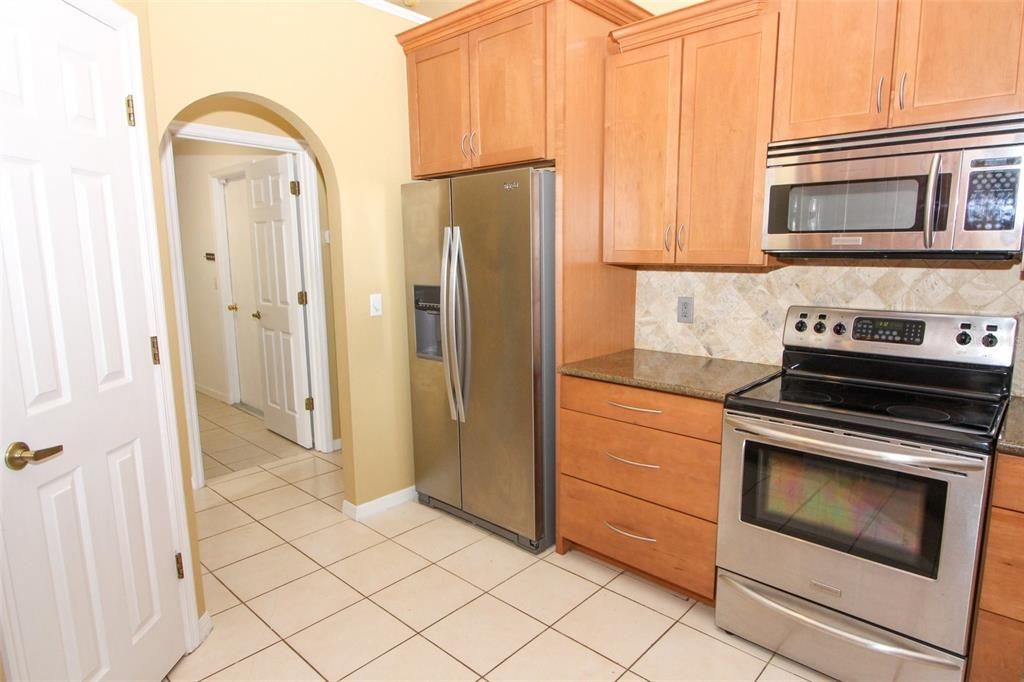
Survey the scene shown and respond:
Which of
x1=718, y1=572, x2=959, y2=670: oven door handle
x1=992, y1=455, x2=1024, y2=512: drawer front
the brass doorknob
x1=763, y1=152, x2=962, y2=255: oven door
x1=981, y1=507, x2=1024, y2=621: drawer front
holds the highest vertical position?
x1=763, y1=152, x2=962, y2=255: oven door

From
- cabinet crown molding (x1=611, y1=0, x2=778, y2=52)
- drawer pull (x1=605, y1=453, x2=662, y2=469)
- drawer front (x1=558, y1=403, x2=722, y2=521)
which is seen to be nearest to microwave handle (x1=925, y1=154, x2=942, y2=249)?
cabinet crown molding (x1=611, y1=0, x2=778, y2=52)

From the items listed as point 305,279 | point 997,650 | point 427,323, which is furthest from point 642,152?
point 305,279

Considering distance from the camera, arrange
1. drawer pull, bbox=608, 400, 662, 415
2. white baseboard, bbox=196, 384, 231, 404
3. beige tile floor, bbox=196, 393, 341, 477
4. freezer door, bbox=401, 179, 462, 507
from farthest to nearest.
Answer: white baseboard, bbox=196, 384, 231, 404 → beige tile floor, bbox=196, 393, 341, 477 → freezer door, bbox=401, 179, 462, 507 → drawer pull, bbox=608, 400, 662, 415

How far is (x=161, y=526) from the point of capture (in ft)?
6.37

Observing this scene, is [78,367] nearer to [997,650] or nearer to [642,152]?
[642,152]

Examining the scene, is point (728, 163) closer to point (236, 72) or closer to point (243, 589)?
point (236, 72)

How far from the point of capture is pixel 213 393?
18.8 ft

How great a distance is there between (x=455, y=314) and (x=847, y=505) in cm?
179

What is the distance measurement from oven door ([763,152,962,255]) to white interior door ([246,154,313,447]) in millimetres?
3066

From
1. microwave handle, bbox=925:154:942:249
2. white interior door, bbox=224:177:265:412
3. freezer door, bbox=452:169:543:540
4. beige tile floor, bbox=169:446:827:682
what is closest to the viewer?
microwave handle, bbox=925:154:942:249

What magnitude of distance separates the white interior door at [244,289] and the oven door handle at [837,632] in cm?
390

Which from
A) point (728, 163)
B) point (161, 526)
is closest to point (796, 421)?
point (728, 163)

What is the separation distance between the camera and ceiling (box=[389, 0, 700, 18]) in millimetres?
2807

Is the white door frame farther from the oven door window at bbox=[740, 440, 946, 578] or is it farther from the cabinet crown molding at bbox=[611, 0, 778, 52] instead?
the oven door window at bbox=[740, 440, 946, 578]
